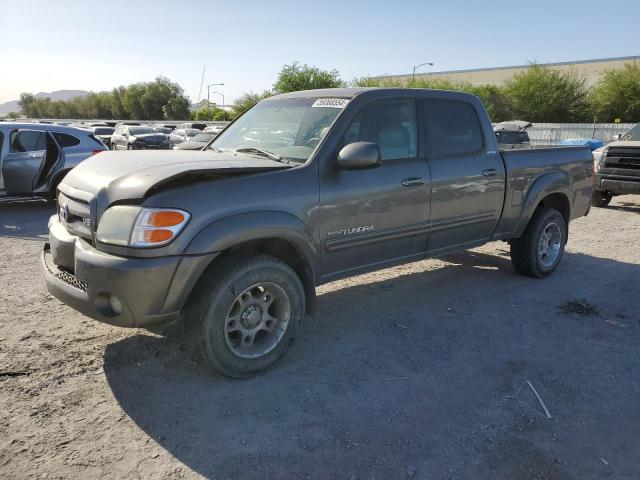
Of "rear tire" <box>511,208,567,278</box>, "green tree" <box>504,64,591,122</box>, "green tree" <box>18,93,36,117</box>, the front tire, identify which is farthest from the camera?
"green tree" <box>18,93,36,117</box>

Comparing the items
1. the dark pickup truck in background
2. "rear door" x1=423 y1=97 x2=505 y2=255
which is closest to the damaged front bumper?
"rear door" x1=423 y1=97 x2=505 y2=255

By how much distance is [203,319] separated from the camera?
3.28 metres

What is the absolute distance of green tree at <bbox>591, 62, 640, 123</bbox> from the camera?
4730 centimetres

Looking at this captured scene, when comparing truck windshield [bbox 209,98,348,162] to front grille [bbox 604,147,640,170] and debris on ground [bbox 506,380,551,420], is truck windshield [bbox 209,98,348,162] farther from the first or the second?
front grille [bbox 604,147,640,170]

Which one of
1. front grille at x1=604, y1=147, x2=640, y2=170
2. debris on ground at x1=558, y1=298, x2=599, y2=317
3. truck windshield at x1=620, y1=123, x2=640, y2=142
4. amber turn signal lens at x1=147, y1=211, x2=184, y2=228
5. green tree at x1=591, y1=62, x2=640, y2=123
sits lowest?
debris on ground at x1=558, y1=298, x2=599, y2=317

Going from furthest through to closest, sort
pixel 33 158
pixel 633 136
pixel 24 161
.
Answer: pixel 633 136, pixel 33 158, pixel 24 161

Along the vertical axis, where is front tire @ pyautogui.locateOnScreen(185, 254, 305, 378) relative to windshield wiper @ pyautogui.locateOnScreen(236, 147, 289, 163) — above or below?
below

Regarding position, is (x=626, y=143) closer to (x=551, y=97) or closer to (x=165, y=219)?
(x=165, y=219)

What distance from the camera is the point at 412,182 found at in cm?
436

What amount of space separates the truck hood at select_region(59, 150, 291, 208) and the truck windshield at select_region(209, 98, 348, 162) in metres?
0.25

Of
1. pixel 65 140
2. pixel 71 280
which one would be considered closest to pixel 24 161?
pixel 65 140

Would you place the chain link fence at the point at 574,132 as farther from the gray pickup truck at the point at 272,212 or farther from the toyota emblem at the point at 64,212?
the toyota emblem at the point at 64,212

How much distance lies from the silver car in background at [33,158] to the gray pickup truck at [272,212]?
6220 millimetres

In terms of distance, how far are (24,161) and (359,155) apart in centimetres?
801
